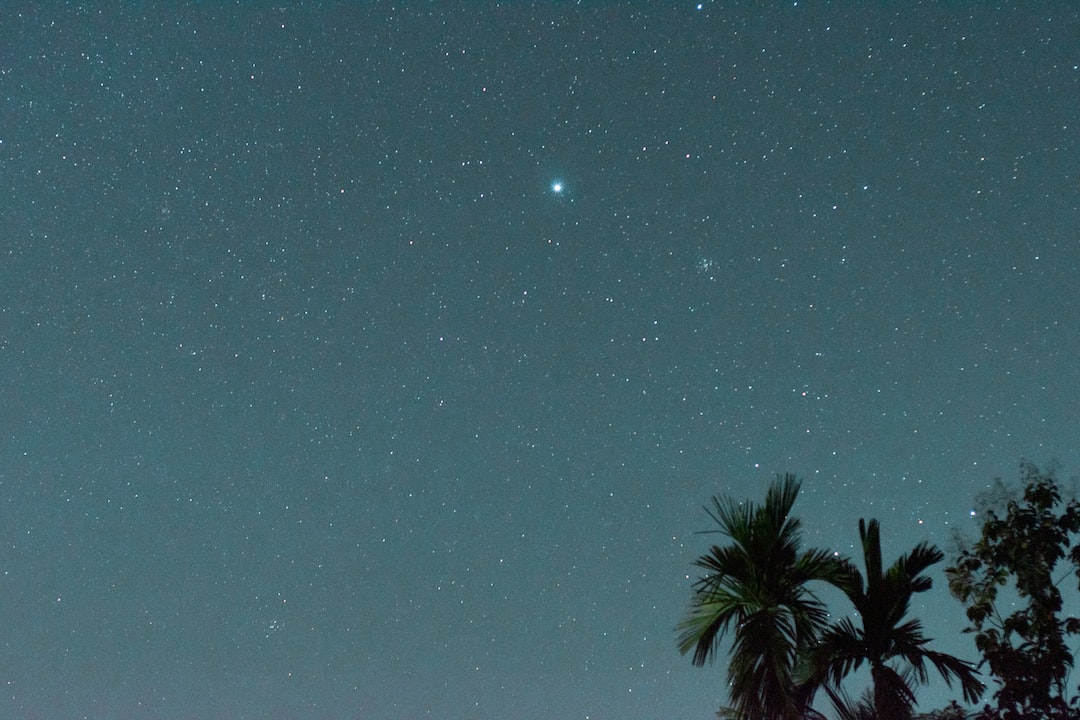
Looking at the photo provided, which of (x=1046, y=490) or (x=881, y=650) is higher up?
(x=1046, y=490)

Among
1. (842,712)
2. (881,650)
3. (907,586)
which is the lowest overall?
(842,712)

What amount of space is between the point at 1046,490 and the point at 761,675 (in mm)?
4494

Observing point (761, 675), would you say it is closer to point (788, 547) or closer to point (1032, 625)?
point (788, 547)

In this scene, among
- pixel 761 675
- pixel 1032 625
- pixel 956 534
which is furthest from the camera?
pixel 956 534

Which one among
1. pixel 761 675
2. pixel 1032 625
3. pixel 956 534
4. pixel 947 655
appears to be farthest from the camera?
pixel 956 534

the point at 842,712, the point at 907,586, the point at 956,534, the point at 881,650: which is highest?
the point at 956,534

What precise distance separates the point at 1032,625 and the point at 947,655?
151cm

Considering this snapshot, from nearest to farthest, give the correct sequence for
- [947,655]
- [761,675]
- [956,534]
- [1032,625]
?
1. [761,675]
2. [947,655]
3. [1032,625]
4. [956,534]

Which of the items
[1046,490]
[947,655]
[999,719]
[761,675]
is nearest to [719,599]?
[761,675]

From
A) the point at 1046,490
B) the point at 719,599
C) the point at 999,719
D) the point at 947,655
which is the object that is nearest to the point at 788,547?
the point at 719,599

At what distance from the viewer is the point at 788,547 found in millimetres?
9484

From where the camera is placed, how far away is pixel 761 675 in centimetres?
914

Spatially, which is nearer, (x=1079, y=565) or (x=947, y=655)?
(x=947, y=655)

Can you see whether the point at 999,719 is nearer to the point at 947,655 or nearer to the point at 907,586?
the point at 947,655
